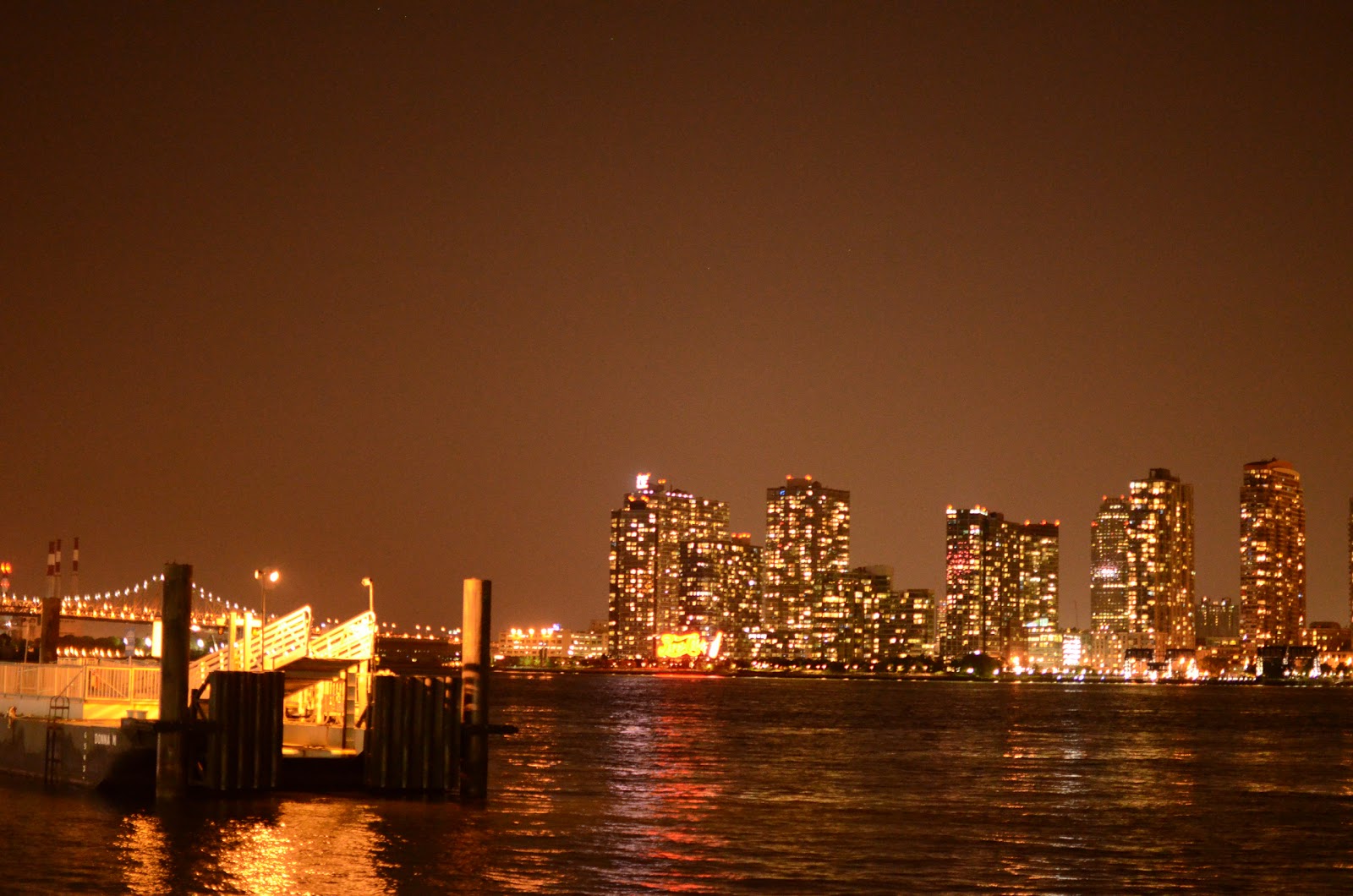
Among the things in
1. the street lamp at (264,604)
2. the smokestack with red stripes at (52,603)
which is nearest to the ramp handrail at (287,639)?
the street lamp at (264,604)

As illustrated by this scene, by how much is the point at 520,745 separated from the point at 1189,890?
40273 millimetres

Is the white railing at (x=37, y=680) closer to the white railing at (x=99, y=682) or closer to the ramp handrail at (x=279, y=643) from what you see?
the white railing at (x=99, y=682)

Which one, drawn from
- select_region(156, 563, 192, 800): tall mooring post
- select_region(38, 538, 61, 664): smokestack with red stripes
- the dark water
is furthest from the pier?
select_region(38, 538, 61, 664): smokestack with red stripes

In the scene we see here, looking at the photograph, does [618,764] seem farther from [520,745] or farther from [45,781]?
[45,781]

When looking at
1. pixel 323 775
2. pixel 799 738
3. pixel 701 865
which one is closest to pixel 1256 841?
pixel 701 865

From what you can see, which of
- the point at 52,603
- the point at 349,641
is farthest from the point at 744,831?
the point at 52,603

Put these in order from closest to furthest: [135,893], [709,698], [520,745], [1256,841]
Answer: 1. [135,893]
2. [1256,841]
3. [520,745]
4. [709,698]

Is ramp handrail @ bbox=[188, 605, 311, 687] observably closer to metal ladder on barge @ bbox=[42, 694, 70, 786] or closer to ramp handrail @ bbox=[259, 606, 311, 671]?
ramp handrail @ bbox=[259, 606, 311, 671]

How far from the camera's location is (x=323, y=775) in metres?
36.8

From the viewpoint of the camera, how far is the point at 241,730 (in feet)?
113

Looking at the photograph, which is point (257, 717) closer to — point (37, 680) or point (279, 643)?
point (279, 643)

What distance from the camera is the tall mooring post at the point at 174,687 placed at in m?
33.4

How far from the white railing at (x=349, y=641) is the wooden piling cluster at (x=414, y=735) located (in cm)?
243

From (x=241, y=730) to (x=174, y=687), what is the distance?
6.08 feet
